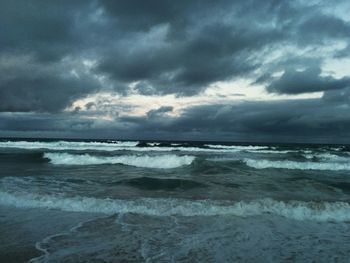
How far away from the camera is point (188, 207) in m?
8.62

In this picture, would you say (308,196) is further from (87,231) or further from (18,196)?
(18,196)

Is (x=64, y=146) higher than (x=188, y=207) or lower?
higher

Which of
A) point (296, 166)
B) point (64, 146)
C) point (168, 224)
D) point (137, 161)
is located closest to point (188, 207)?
point (168, 224)

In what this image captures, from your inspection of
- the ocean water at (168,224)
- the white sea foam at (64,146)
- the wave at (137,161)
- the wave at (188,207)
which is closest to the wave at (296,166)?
the wave at (137,161)

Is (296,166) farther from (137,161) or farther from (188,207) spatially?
(188,207)

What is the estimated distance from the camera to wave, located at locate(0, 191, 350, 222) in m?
8.17

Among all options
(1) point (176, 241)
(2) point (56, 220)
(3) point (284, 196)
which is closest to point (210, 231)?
(1) point (176, 241)

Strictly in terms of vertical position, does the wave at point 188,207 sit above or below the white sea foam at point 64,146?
below

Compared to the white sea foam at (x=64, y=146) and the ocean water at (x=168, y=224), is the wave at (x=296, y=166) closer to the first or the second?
the ocean water at (x=168, y=224)

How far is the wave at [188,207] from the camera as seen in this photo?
26.8 feet

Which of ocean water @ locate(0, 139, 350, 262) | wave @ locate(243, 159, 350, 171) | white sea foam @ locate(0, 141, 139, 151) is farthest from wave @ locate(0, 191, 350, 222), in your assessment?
white sea foam @ locate(0, 141, 139, 151)

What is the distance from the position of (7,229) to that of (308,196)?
9.17 m

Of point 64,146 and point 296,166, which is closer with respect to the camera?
point 296,166

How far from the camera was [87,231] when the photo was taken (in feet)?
21.2
